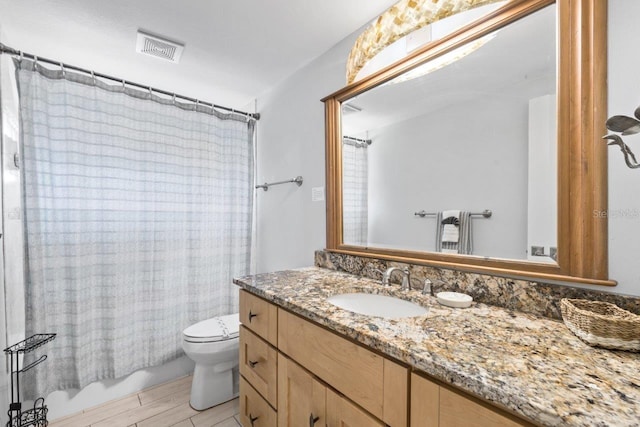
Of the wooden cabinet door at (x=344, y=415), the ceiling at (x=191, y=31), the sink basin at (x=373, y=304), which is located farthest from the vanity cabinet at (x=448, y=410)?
the ceiling at (x=191, y=31)

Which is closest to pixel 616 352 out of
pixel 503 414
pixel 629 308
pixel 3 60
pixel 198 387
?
pixel 629 308

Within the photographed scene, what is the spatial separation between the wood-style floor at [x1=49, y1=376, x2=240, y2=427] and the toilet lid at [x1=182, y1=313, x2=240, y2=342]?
46 centimetres

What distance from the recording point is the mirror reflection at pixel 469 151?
926mm

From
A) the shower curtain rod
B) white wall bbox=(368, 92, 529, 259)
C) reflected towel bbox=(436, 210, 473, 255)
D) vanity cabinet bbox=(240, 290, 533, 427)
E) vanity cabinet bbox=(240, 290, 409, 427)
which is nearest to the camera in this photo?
vanity cabinet bbox=(240, 290, 533, 427)

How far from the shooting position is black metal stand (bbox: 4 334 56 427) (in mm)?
1377

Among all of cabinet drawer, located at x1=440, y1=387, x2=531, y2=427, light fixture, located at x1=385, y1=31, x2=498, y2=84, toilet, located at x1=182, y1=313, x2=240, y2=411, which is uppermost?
light fixture, located at x1=385, y1=31, x2=498, y2=84

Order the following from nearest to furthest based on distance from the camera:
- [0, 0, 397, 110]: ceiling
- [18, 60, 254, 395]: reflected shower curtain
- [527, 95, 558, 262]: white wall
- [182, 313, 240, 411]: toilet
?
1. [527, 95, 558, 262]: white wall
2. [0, 0, 397, 110]: ceiling
3. [18, 60, 254, 395]: reflected shower curtain
4. [182, 313, 240, 411]: toilet

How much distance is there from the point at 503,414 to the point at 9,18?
2506 mm

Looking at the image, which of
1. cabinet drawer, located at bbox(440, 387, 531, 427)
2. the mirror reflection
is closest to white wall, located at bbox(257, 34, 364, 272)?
the mirror reflection

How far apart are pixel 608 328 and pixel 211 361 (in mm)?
1878

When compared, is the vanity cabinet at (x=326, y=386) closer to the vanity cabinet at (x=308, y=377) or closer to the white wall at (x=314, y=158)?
the vanity cabinet at (x=308, y=377)

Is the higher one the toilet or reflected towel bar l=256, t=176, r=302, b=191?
reflected towel bar l=256, t=176, r=302, b=191

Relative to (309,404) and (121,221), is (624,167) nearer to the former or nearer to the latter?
(309,404)

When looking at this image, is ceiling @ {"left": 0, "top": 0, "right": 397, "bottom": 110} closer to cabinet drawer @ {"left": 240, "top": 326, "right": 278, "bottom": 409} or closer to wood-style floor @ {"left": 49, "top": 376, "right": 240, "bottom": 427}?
cabinet drawer @ {"left": 240, "top": 326, "right": 278, "bottom": 409}
